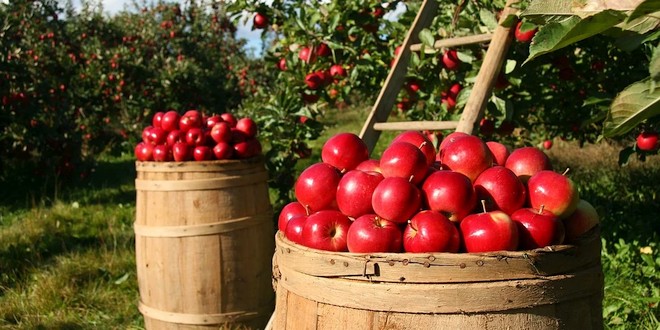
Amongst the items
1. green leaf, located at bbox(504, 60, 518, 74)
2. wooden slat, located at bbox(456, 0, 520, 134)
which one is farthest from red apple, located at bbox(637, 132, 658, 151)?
wooden slat, located at bbox(456, 0, 520, 134)

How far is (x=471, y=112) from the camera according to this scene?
8.94 feet

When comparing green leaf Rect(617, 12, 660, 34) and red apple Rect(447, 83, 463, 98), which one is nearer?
green leaf Rect(617, 12, 660, 34)

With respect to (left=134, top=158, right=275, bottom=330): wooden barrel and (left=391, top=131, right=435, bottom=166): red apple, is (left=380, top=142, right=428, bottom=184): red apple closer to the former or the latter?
(left=391, top=131, right=435, bottom=166): red apple

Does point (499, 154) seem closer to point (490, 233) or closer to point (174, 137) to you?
point (490, 233)

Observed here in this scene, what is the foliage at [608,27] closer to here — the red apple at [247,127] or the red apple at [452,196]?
the red apple at [452,196]

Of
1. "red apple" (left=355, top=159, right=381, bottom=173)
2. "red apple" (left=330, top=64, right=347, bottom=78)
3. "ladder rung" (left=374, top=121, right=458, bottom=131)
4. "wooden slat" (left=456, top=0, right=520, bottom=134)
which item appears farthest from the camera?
"red apple" (left=330, top=64, right=347, bottom=78)

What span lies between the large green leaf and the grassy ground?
1.81m

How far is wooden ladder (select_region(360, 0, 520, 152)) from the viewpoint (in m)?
2.73

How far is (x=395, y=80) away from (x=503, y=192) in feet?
6.87

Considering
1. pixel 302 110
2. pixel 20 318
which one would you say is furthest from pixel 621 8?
pixel 20 318

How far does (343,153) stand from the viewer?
1.68m

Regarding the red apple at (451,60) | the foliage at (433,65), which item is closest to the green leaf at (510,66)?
the foliage at (433,65)

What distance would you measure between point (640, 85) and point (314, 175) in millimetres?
750

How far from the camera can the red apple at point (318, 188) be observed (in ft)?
5.11
